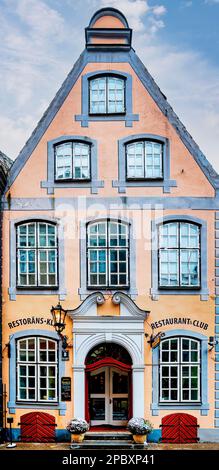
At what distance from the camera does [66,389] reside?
16125 mm

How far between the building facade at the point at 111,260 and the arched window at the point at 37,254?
0.10 feet

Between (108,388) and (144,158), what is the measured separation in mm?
6959

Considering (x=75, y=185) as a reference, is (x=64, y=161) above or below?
above

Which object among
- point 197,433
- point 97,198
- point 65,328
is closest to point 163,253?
point 97,198

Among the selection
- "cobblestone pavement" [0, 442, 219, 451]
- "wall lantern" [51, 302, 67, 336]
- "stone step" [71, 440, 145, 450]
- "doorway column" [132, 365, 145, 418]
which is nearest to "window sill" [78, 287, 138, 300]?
"wall lantern" [51, 302, 67, 336]

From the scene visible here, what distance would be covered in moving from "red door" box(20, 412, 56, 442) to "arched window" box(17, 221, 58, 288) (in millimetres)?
3853

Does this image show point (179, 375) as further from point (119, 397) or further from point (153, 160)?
point (153, 160)

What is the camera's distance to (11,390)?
53.6 feet

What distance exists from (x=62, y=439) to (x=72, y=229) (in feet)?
20.1

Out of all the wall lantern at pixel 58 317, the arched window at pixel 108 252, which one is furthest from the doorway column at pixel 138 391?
the arched window at pixel 108 252

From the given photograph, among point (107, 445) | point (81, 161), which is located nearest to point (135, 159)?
point (81, 161)

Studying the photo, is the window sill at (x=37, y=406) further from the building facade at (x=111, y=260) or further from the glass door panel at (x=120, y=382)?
the glass door panel at (x=120, y=382)

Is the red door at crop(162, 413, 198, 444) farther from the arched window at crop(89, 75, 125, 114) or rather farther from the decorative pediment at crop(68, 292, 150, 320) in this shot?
the arched window at crop(89, 75, 125, 114)

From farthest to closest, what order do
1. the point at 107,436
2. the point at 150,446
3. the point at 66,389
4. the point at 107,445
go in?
the point at 66,389, the point at 107,436, the point at 150,446, the point at 107,445
